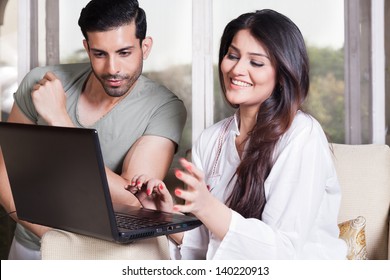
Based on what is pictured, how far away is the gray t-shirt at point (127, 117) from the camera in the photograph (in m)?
2.36

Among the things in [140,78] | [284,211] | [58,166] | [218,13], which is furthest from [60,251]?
[218,13]

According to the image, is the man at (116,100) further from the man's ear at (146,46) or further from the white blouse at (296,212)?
the white blouse at (296,212)

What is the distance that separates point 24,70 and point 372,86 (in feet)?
4.57

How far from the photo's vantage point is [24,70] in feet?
9.39

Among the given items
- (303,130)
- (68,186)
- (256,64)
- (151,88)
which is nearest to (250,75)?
(256,64)

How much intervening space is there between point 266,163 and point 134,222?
0.42 metres

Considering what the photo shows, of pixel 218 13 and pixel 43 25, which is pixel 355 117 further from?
pixel 43 25

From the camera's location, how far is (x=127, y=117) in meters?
2.40

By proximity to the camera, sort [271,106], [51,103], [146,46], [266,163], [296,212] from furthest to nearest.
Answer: [146,46] < [51,103] < [271,106] < [266,163] < [296,212]

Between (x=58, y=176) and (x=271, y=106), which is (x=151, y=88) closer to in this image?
(x=271, y=106)

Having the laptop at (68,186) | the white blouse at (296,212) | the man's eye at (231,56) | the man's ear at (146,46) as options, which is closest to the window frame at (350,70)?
the man's ear at (146,46)

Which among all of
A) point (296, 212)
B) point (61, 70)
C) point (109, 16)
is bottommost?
point (296, 212)

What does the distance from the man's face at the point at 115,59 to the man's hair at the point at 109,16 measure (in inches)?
0.7

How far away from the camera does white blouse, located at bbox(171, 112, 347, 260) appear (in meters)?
1.72
